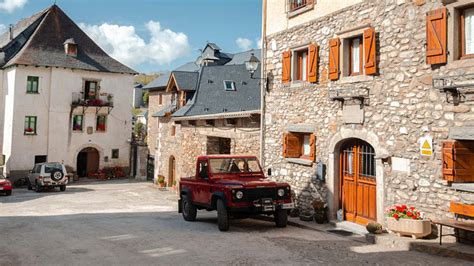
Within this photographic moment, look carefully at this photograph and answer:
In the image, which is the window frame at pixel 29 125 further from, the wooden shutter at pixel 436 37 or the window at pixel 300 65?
the wooden shutter at pixel 436 37

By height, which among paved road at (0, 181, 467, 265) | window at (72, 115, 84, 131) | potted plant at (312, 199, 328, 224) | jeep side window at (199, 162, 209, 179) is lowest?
paved road at (0, 181, 467, 265)

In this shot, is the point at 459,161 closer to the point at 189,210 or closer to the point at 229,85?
the point at 189,210

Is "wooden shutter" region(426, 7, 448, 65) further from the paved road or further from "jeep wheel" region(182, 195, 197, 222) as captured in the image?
"jeep wheel" region(182, 195, 197, 222)

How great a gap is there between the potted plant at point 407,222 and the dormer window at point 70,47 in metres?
27.2

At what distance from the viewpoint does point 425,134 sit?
8.48m

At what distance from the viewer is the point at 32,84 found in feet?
91.9

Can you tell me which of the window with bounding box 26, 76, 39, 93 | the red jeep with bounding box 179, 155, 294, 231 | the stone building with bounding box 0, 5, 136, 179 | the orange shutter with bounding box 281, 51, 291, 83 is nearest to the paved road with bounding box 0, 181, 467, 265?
the red jeep with bounding box 179, 155, 294, 231

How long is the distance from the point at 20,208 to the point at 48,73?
15200 mm

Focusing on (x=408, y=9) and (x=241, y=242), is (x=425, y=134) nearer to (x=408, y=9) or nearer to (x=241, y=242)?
(x=408, y=9)

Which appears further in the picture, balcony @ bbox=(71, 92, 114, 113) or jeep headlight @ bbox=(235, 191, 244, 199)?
balcony @ bbox=(71, 92, 114, 113)

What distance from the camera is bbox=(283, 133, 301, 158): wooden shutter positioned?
12356mm

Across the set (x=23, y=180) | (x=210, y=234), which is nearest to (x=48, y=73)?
(x=23, y=180)

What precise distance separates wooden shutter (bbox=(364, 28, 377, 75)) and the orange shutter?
306cm

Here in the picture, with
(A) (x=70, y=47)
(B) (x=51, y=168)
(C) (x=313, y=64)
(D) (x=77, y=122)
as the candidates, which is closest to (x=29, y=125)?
(D) (x=77, y=122)
